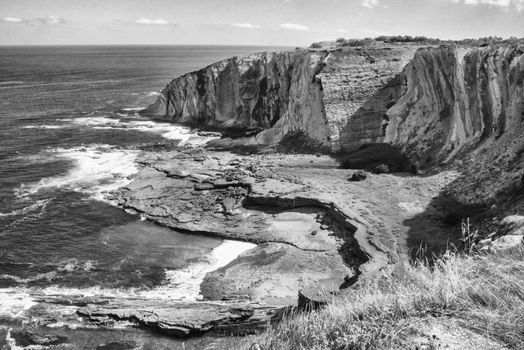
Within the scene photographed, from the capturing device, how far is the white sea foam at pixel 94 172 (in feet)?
153

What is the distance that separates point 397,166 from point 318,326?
123ft

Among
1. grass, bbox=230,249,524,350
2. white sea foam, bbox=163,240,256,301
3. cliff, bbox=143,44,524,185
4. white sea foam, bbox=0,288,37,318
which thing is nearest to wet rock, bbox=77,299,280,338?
white sea foam, bbox=163,240,256,301

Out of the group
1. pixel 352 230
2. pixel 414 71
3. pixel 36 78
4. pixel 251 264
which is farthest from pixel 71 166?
pixel 36 78

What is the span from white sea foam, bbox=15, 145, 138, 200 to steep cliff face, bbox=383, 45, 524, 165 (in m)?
29.1

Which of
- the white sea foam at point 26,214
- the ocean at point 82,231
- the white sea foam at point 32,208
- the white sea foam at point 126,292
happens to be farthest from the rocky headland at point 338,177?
the white sea foam at point 26,214

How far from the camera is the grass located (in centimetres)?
720

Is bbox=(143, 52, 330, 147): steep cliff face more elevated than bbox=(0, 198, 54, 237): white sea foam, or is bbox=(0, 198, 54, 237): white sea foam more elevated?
bbox=(143, 52, 330, 147): steep cliff face

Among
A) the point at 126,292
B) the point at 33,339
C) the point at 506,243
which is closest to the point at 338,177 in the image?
the point at 126,292

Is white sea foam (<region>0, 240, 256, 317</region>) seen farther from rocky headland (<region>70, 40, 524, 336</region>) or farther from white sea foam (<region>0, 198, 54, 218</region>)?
white sea foam (<region>0, 198, 54, 218</region>)

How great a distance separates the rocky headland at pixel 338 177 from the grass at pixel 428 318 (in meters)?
8.37

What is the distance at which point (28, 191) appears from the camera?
4566 centimetres

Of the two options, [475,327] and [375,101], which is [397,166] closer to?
[375,101]

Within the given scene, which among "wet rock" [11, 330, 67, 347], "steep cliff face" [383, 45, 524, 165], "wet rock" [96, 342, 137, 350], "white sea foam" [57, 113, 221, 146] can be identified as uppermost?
"steep cliff face" [383, 45, 524, 165]

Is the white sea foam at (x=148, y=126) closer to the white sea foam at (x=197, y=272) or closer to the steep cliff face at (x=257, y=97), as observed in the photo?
the steep cliff face at (x=257, y=97)
